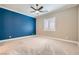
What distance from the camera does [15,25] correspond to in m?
1.35

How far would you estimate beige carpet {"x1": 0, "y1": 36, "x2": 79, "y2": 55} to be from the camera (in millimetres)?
1202

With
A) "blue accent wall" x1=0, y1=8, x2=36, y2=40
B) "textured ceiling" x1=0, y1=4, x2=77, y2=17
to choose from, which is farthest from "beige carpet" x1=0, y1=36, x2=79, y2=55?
"textured ceiling" x1=0, y1=4, x2=77, y2=17

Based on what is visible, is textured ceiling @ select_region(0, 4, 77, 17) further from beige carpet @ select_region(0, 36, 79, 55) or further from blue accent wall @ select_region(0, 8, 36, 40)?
beige carpet @ select_region(0, 36, 79, 55)

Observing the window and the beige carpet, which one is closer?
the beige carpet

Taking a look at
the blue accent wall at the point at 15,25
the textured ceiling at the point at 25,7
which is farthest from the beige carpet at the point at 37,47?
the textured ceiling at the point at 25,7

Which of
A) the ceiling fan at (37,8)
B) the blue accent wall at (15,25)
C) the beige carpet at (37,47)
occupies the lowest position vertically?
the beige carpet at (37,47)

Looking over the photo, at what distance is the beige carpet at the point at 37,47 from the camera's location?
1.20 m

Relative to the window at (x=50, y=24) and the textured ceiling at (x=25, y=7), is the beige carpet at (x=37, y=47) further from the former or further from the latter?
the textured ceiling at (x=25, y=7)

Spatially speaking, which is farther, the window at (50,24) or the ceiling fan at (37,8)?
the window at (50,24)

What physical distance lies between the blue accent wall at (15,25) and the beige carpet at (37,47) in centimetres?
12

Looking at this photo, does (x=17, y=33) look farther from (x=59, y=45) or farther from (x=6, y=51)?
(x=59, y=45)

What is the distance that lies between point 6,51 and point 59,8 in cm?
97

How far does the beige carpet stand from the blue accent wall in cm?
12
